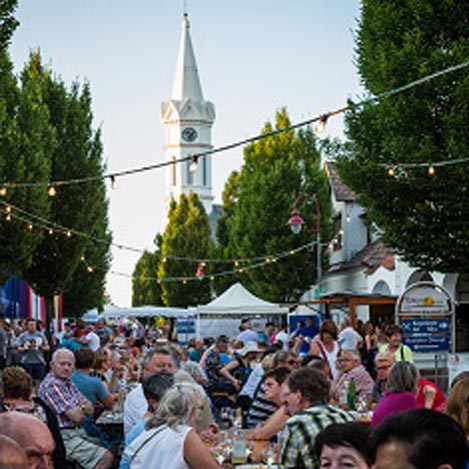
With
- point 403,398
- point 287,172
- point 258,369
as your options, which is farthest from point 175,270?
point 403,398

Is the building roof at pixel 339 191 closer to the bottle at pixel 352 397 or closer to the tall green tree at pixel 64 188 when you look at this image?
the tall green tree at pixel 64 188

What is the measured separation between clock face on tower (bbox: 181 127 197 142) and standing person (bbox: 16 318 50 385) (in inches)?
4037

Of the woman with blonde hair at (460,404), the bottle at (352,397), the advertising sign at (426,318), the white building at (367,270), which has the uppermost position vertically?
the white building at (367,270)

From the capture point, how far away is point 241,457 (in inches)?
362

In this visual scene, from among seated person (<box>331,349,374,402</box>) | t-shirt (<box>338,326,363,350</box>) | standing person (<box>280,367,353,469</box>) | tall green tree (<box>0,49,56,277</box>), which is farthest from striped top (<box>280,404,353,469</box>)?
tall green tree (<box>0,49,56,277</box>)

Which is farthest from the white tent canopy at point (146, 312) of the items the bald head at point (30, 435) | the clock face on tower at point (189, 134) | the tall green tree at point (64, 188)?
the clock face on tower at point (189, 134)

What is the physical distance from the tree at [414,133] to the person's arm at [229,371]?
5896 millimetres

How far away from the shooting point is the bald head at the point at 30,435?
470cm

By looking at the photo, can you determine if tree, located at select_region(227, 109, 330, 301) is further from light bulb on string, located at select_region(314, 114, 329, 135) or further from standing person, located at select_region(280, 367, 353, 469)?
standing person, located at select_region(280, 367, 353, 469)

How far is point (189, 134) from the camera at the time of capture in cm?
12688

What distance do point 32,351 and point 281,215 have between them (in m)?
30.2

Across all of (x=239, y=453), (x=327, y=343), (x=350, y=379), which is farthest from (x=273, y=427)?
(x=327, y=343)

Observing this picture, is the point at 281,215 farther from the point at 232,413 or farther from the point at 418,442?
the point at 418,442

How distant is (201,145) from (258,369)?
113m
